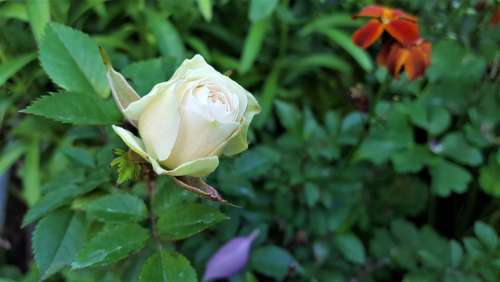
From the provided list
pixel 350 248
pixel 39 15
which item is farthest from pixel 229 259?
pixel 39 15

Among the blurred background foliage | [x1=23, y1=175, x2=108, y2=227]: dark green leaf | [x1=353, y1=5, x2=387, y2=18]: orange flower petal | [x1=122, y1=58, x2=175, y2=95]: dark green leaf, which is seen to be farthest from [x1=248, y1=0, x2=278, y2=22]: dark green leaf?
[x1=23, y1=175, x2=108, y2=227]: dark green leaf

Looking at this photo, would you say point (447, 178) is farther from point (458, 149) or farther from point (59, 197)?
point (59, 197)

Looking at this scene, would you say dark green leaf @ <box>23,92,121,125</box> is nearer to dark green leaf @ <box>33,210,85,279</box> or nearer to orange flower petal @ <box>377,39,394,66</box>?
dark green leaf @ <box>33,210,85,279</box>

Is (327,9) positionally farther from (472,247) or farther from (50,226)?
(50,226)

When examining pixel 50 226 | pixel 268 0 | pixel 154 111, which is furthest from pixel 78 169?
pixel 268 0

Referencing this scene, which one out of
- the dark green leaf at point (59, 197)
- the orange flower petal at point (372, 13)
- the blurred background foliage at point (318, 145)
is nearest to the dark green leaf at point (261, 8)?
the blurred background foliage at point (318, 145)

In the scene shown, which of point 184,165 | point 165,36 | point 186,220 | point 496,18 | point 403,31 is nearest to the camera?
point 184,165

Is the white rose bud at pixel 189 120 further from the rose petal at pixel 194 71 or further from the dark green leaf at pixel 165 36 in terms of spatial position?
the dark green leaf at pixel 165 36
